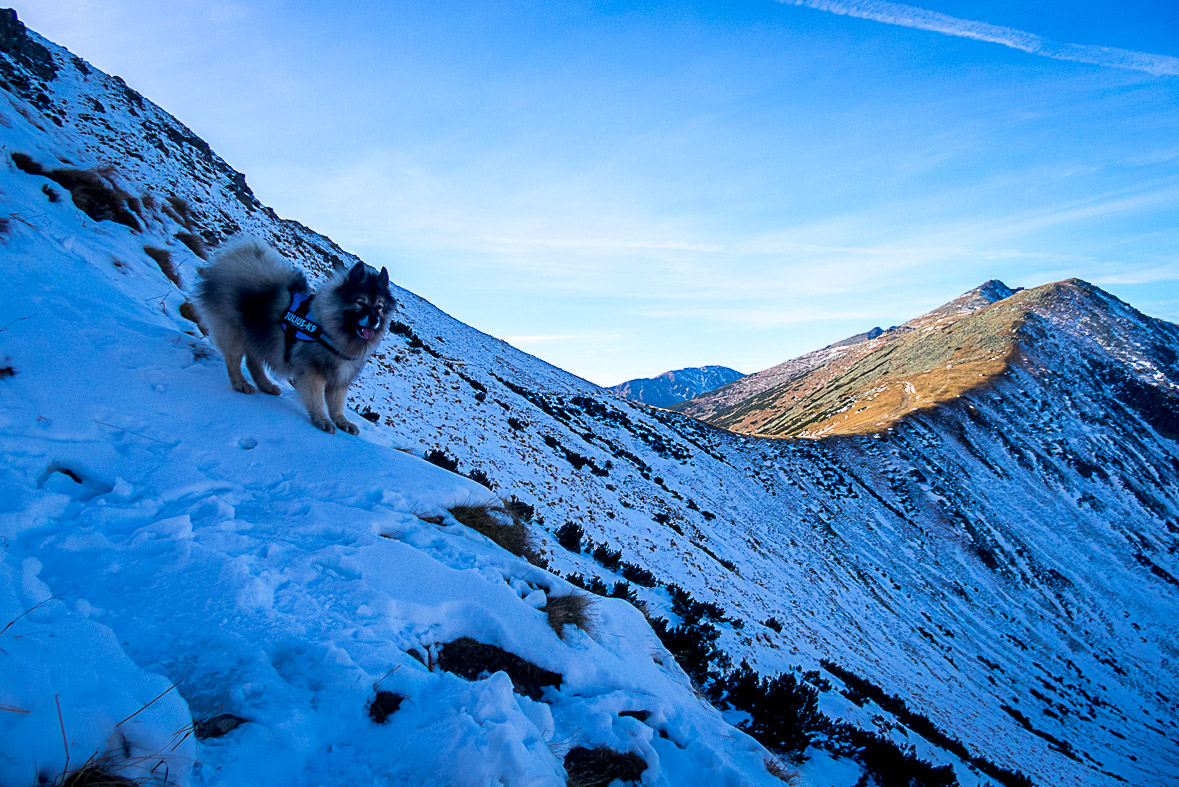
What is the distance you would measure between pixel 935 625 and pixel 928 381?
57.1 m

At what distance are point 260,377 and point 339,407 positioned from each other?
1113 millimetres

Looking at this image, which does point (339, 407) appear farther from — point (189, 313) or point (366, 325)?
point (189, 313)

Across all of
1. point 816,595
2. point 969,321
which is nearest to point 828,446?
point 816,595

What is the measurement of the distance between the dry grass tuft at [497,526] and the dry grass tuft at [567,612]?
1.00 m

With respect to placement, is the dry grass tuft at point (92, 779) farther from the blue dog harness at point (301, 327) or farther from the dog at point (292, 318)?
the blue dog harness at point (301, 327)

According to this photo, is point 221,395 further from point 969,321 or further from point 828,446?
point 969,321

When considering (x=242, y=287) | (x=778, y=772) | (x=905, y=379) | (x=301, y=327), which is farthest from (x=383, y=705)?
(x=905, y=379)

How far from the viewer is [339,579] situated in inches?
128

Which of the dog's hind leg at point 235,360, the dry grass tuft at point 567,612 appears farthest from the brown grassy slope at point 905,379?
the dog's hind leg at point 235,360

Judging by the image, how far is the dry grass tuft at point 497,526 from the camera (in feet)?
17.4

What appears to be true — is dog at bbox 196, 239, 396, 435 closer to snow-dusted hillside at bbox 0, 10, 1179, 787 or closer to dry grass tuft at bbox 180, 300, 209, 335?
snow-dusted hillside at bbox 0, 10, 1179, 787

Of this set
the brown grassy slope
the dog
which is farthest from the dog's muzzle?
the brown grassy slope

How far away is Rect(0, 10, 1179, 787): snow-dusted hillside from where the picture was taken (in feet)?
7.01

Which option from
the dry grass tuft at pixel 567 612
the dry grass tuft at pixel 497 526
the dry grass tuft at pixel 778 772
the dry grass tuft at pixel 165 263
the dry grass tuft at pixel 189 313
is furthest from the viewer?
the dry grass tuft at pixel 165 263
